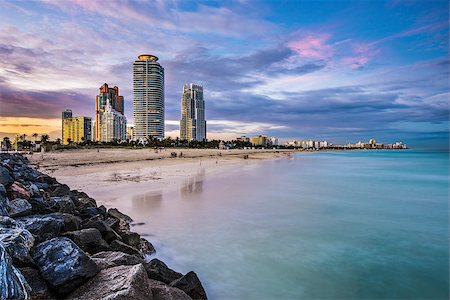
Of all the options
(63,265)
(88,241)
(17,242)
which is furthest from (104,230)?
(63,265)

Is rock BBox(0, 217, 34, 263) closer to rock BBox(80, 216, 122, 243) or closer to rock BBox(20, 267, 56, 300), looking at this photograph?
rock BBox(20, 267, 56, 300)

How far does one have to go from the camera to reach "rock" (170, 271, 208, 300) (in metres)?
3.39

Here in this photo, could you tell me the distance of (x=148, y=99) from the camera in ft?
440

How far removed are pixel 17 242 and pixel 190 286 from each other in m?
1.91

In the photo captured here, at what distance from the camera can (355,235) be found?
6.79 m

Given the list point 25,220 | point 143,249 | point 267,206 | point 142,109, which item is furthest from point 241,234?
point 142,109

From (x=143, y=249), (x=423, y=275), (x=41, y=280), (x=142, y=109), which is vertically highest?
(x=142, y=109)

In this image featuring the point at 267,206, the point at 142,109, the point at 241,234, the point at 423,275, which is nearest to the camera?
the point at 423,275

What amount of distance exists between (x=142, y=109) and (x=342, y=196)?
130519 mm

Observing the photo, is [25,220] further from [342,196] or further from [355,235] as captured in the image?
[342,196]

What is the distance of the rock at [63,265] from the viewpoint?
270 centimetres

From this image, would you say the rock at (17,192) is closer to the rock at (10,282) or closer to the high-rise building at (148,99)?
the rock at (10,282)

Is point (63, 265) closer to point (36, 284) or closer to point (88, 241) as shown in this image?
point (36, 284)

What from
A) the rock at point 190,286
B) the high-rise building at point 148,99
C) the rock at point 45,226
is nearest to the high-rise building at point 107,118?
the high-rise building at point 148,99
